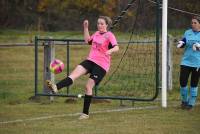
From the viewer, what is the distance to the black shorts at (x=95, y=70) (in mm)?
11383

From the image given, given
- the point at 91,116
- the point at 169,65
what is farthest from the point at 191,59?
the point at 169,65

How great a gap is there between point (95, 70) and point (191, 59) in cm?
205

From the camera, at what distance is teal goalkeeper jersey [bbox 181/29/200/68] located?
12.4m

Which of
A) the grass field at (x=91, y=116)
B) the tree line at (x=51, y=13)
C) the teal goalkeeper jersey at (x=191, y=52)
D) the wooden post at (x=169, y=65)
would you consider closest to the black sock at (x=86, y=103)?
the grass field at (x=91, y=116)

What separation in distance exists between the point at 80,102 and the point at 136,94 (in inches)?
56.3

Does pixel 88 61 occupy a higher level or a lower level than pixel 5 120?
higher

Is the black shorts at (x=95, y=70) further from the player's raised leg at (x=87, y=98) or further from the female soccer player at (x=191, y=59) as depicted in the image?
the female soccer player at (x=191, y=59)

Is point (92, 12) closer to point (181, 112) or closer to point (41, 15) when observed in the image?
point (41, 15)

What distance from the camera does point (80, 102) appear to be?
14.1m

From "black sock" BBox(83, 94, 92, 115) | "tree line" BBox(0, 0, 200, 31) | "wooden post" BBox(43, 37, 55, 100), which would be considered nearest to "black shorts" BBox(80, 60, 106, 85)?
"black sock" BBox(83, 94, 92, 115)

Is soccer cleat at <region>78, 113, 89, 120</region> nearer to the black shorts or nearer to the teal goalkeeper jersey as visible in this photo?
the black shorts

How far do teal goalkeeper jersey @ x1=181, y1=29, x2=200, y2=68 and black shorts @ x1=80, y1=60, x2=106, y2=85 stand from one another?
1865mm

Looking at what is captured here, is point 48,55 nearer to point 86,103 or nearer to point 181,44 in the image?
point 86,103

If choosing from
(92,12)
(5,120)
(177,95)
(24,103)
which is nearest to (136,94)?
(177,95)
